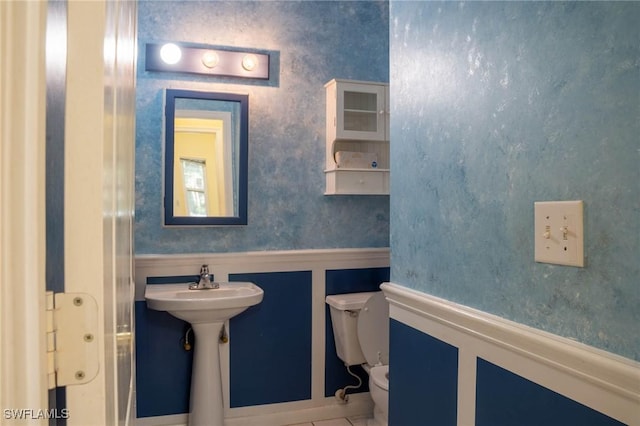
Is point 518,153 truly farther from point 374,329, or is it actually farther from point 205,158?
A: point 205,158

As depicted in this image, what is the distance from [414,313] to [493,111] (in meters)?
0.64

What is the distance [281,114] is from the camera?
8.89 ft

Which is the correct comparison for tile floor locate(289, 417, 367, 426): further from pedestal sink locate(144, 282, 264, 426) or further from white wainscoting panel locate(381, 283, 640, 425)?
white wainscoting panel locate(381, 283, 640, 425)

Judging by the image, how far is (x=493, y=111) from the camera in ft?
3.60

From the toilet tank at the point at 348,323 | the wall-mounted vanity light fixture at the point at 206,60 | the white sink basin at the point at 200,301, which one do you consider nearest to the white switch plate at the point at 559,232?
the white sink basin at the point at 200,301

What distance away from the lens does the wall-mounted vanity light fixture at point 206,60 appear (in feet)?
8.14

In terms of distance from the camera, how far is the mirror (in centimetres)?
250

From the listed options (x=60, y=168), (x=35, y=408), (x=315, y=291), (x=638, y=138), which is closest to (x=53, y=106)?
(x=60, y=168)

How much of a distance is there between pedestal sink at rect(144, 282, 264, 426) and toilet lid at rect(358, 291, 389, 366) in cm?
59

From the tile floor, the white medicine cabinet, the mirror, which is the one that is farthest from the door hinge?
the tile floor

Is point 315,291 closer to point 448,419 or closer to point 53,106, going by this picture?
point 448,419

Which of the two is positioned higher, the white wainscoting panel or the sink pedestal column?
the white wainscoting panel

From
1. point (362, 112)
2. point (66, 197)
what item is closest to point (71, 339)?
point (66, 197)

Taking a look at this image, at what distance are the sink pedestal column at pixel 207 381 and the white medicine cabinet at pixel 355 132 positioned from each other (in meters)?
1.04
